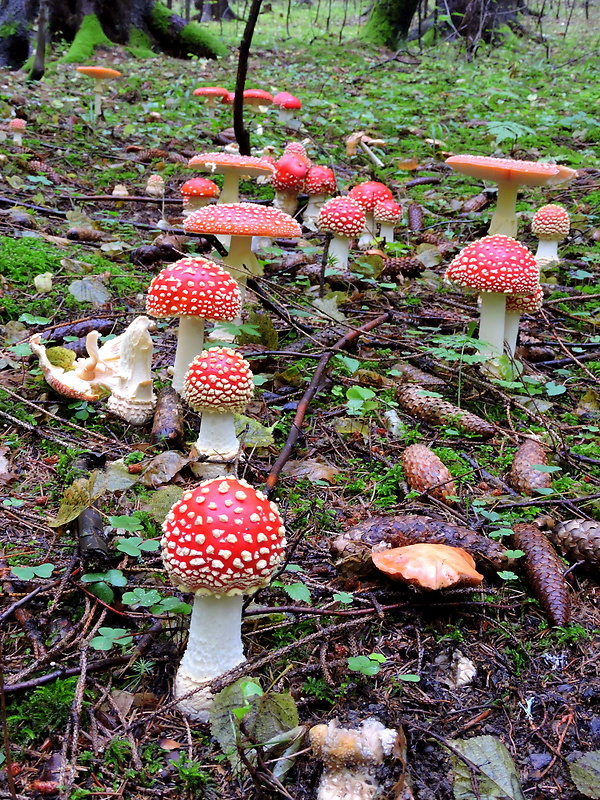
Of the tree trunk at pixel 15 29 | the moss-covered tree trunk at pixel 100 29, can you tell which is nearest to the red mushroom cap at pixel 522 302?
the moss-covered tree trunk at pixel 100 29

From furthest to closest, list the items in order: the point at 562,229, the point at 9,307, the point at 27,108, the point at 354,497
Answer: the point at 27,108
the point at 562,229
the point at 9,307
the point at 354,497

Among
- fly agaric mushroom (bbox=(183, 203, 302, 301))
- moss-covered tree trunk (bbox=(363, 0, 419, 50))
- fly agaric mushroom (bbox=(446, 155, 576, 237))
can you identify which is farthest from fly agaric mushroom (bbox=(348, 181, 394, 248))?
moss-covered tree trunk (bbox=(363, 0, 419, 50))

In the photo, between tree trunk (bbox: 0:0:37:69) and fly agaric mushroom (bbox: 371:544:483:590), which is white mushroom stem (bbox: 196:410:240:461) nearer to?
fly agaric mushroom (bbox: 371:544:483:590)

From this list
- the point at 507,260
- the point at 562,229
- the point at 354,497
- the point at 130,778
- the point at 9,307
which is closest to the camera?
the point at 130,778

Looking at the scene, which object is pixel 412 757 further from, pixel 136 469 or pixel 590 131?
pixel 590 131

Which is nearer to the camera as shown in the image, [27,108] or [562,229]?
[562,229]

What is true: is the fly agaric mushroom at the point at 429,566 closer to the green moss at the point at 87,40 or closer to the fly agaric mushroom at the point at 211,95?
the fly agaric mushroom at the point at 211,95

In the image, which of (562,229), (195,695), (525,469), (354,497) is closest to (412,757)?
(195,695)
